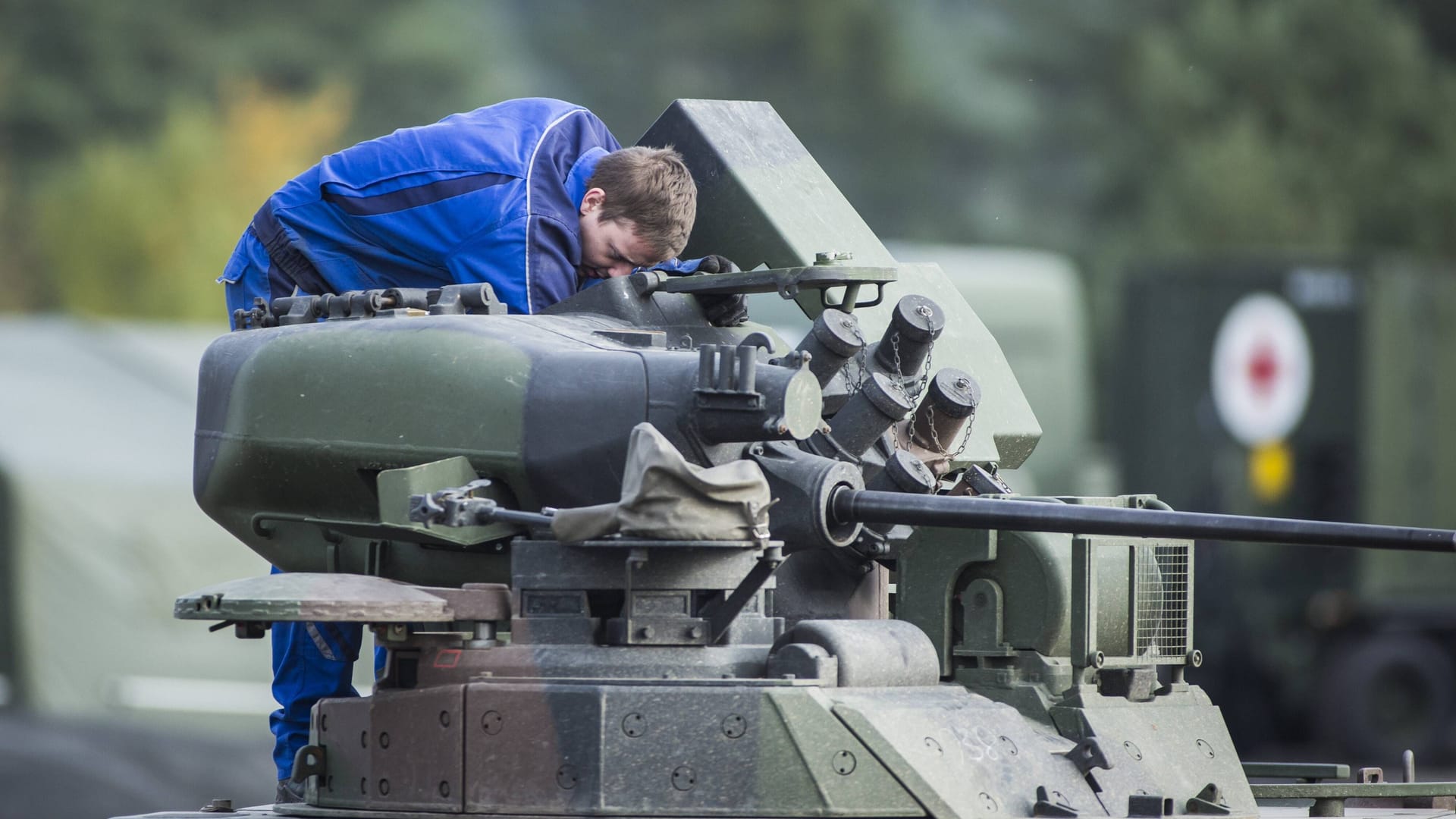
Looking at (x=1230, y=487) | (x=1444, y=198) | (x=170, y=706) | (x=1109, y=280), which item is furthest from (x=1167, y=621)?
(x=1109, y=280)

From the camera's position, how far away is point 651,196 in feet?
21.1

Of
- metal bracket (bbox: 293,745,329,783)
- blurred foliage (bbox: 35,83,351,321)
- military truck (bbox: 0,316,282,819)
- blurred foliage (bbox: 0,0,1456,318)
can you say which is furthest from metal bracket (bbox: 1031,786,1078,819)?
blurred foliage (bbox: 35,83,351,321)

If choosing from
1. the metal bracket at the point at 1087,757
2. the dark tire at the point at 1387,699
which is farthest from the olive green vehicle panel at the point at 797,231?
the dark tire at the point at 1387,699

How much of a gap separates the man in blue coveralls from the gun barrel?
112 centimetres

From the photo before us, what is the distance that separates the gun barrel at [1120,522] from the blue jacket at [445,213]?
135 cm

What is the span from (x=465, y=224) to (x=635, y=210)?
0.48 m

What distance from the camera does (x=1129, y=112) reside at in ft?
114

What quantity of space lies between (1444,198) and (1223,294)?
7.66m

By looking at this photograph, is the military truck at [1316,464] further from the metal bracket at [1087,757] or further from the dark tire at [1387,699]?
the metal bracket at [1087,757]

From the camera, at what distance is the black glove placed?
6492 mm

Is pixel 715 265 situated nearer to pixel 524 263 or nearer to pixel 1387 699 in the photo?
pixel 524 263

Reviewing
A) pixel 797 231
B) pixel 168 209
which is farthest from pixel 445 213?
pixel 168 209

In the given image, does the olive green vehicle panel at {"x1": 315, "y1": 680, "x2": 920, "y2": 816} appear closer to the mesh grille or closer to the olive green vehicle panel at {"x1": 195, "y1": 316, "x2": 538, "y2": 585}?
the olive green vehicle panel at {"x1": 195, "y1": 316, "x2": 538, "y2": 585}

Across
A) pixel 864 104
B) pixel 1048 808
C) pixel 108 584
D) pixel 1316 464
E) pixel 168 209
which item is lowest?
pixel 108 584
